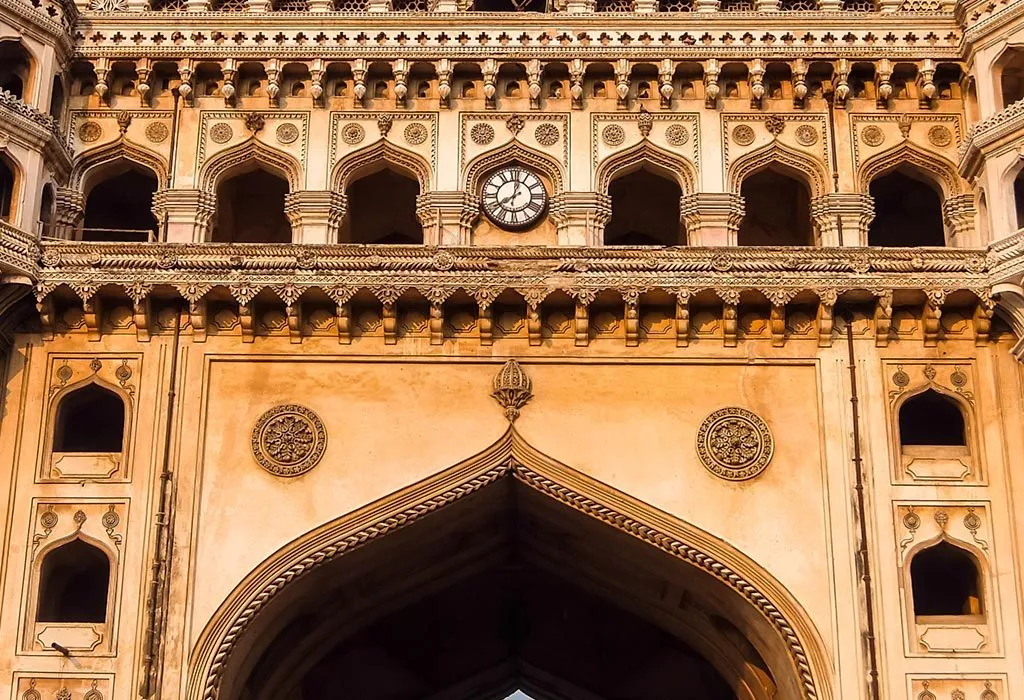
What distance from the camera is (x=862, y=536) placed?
17391 millimetres

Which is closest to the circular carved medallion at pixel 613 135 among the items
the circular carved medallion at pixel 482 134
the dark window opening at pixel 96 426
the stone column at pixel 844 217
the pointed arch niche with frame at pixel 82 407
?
the circular carved medallion at pixel 482 134

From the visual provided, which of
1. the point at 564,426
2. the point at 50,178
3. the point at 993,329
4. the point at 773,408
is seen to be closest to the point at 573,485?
the point at 564,426

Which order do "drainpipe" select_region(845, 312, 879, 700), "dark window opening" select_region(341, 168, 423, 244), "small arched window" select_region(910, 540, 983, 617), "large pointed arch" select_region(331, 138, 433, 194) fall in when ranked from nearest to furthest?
1. "drainpipe" select_region(845, 312, 879, 700)
2. "small arched window" select_region(910, 540, 983, 617)
3. "large pointed arch" select_region(331, 138, 433, 194)
4. "dark window opening" select_region(341, 168, 423, 244)

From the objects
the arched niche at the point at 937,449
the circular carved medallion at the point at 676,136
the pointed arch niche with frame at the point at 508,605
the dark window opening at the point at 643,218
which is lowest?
the pointed arch niche with frame at the point at 508,605

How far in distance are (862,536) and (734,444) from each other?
1597 millimetres

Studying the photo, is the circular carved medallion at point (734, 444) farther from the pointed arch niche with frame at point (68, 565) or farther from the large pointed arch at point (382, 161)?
the pointed arch niche with frame at point (68, 565)

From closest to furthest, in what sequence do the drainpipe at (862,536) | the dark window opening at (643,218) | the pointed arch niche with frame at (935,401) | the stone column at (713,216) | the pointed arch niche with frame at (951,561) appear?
the drainpipe at (862,536)
the pointed arch niche with frame at (951,561)
the pointed arch niche with frame at (935,401)
the stone column at (713,216)
the dark window opening at (643,218)

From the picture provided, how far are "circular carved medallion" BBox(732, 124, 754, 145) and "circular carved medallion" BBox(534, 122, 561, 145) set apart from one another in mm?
1993

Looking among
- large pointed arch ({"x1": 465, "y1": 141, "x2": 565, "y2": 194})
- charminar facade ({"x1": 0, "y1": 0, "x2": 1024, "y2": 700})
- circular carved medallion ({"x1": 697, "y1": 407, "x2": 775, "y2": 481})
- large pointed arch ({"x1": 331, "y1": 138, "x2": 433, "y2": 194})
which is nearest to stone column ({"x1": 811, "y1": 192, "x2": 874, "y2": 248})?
charminar facade ({"x1": 0, "y1": 0, "x2": 1024, "y2": 700})

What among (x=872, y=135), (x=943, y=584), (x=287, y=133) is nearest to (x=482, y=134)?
(x=287, y=133)

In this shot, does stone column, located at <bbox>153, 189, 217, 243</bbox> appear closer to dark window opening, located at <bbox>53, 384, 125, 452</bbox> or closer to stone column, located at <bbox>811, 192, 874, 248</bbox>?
dark window opening, located at <bbox>53, 384, 125, 452</bbox>

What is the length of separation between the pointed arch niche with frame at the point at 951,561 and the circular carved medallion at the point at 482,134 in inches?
240

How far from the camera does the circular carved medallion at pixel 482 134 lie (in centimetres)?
1939

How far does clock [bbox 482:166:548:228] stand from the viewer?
63.3 feet
